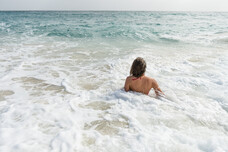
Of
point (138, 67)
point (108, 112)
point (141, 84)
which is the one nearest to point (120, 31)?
point (141, 84)

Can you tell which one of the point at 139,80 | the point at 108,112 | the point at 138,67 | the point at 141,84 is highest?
the point at 138,67

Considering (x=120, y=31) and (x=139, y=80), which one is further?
(x=120, y=31)

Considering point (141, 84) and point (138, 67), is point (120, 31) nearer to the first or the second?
point (141, 84)

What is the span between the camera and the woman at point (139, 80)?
3254mm

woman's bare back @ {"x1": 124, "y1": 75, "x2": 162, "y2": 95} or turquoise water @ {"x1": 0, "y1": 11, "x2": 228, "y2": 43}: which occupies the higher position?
turquoise water @ {"x1": 0, "y1": 11, "x2": 228, "y2": 43}

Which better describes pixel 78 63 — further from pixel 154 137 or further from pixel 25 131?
pixel 154 137

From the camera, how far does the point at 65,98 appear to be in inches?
141

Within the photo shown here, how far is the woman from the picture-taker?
3.25m

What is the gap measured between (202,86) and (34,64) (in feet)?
17.8

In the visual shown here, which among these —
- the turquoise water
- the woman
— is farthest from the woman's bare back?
the turquoise water

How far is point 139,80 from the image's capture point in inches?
136

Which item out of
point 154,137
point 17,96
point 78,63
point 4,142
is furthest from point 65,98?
point 78,63

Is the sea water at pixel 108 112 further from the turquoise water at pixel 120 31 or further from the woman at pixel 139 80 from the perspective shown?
the turquoise water at pixel 120 31

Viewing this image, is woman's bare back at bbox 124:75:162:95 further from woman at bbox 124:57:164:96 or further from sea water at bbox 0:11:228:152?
sea water at bbox 0:11:228:152
